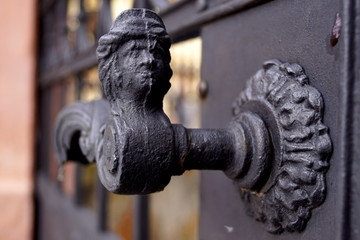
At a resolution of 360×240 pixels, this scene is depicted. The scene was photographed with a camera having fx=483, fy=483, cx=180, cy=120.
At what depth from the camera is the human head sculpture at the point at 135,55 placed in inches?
12.9

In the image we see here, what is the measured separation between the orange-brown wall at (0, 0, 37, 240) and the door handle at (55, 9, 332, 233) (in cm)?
128

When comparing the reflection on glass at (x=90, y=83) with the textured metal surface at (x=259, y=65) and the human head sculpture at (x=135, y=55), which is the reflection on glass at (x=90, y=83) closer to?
the textured metal surface at (x=259, y=65)

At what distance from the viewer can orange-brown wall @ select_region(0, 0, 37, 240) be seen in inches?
61.1

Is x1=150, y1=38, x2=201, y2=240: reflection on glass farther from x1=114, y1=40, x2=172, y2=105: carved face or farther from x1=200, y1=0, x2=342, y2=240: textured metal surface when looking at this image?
x1=114, y1=40, x2=172, y2=105: carved face

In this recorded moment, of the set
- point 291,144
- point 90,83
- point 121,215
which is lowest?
point 121,215

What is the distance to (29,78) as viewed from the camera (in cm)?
163

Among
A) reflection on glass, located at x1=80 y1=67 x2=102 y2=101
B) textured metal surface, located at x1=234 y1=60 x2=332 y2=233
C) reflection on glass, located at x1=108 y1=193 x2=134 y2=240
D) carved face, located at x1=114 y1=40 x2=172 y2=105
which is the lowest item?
→ reflection on glass, located at x1=108 y1=193 x2=134 y2=240

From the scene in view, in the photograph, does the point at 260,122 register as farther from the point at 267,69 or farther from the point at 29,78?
the point at 29,78

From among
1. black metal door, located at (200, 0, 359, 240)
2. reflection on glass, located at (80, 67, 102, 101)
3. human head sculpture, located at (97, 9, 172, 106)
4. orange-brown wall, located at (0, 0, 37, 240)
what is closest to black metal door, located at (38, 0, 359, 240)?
black metal door, located at (200, 0, 359, 240)

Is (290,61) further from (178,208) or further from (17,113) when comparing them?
(178,208)

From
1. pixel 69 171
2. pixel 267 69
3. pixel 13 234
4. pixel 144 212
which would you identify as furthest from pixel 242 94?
pixel 69 171

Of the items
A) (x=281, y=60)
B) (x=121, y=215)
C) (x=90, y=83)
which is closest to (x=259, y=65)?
(x=281, y=60)

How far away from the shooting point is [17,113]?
1591 mm

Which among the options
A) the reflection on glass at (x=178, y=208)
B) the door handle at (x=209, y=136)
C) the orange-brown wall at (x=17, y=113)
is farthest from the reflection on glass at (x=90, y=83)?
the door handle at (x=209, y=136)
